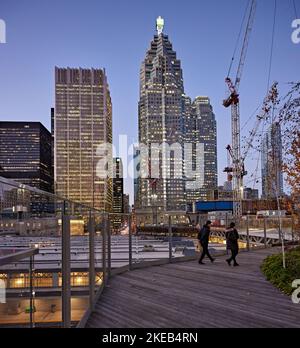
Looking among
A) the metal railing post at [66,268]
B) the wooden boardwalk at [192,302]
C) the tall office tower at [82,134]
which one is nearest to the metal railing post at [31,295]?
the metal railing post at [66,268]

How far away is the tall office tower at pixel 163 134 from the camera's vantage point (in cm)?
16875

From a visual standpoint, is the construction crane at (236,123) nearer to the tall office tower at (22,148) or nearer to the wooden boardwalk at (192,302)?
the wooden boardwalk at (192,302)

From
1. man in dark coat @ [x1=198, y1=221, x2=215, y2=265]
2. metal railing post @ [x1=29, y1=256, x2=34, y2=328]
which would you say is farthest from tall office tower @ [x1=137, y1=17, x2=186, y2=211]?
metal railing post @ [x1=29, y1=256, x2=34, y2=328]

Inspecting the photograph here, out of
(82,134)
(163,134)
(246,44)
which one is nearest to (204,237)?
(246,44)

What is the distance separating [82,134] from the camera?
164m

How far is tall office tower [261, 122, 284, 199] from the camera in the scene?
32.8 ft

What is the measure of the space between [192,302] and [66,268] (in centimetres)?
313

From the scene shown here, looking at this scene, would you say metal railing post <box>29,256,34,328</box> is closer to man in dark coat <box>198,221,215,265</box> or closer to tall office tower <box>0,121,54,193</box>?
man in dark coat <box>198,221,215,265</box>

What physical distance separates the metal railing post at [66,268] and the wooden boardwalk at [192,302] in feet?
3.73

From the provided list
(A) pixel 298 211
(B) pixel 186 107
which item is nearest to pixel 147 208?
(B) pixel 186 107

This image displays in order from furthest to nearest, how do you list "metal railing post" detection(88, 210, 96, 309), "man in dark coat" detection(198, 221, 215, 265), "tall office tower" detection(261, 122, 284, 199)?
"man in dark coat" detection(198, 221, 215, 265), "tall office tower" detection(261, 122, 284, 199), "metal railing post" detection(88, 210, 96, 309)

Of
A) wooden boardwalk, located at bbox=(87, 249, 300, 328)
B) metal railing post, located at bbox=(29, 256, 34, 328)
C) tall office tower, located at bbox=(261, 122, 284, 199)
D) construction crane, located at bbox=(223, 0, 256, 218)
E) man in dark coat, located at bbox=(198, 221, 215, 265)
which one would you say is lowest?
wooden boardwalk, located at bbox=(87, 249, 300, 328)

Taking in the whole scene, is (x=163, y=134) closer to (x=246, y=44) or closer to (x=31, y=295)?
(x=246, y=44)

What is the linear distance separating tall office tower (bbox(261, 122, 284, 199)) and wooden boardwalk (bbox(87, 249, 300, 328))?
2.44 meters
